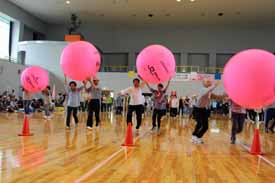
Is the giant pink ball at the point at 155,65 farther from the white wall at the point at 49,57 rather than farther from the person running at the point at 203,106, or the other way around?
the white wall at the point at 49,57

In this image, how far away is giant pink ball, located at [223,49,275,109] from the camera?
16.7ft

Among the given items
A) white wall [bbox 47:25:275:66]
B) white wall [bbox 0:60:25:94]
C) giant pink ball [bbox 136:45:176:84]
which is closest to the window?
white wall [bbox 0:60:25:94]

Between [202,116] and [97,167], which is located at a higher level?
[202,116]

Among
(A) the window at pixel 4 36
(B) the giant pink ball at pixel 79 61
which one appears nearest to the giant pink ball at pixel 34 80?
(B) the giant pink ball at pixel 79 61

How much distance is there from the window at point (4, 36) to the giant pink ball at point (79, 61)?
20.0 m

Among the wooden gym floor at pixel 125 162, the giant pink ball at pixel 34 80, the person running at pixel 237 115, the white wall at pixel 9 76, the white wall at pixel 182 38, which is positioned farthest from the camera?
the white wall at pixel 182 38

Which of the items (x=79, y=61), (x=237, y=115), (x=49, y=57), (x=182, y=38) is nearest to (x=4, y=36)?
(x=49, y=57)

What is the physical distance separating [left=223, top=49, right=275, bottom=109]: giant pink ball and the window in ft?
77.0

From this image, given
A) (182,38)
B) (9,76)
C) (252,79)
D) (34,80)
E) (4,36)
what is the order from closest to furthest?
(252,79)
(34,80)
(9,76)
(4,36)
(182,38)

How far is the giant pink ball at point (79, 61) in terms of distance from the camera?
755cm

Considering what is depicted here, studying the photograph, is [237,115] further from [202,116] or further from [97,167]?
[97,167]

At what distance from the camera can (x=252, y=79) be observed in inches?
201

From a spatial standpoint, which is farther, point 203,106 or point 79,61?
point 203,106

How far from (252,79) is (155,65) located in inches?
112
